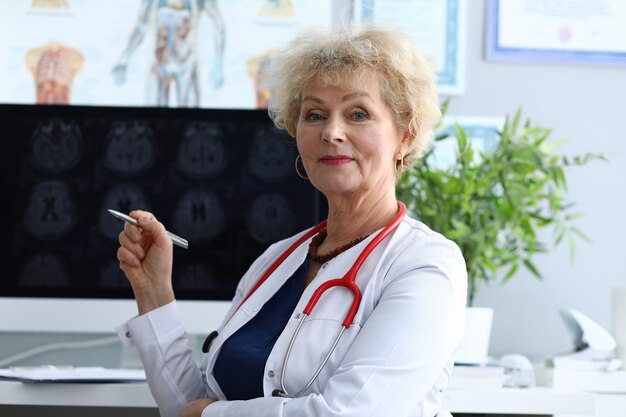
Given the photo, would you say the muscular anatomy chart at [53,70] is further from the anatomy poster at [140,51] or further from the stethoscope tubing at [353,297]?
the stethoscope tubing at [353,297]

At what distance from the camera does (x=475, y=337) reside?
1.86 m

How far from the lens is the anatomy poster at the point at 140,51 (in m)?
2.19

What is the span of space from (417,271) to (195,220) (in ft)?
2.73

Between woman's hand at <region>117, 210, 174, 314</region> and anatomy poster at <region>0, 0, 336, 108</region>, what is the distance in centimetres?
81

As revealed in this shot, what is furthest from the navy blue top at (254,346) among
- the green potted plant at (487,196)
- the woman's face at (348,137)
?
the green potted plant at (487,196)

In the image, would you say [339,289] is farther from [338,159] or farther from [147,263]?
[147,263]

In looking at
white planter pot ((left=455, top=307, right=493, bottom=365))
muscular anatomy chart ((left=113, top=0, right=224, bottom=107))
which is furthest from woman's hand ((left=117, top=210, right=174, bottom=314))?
muscular anatomy chart ((left=113, top=0, right=224, bottom=107))

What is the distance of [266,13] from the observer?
2.23m

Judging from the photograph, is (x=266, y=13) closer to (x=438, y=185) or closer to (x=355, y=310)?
(x=438, y=185)

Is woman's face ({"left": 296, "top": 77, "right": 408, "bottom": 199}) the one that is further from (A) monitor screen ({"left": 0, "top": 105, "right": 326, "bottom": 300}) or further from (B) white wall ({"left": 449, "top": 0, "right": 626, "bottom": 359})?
(B) white wall ({"left": 449, "top": 0, "right": 626, "bottom": 359})

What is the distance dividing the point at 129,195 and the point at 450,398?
812 millimetres

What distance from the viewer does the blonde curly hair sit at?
131 centimetres

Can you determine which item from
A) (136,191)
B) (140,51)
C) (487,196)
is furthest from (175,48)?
(487,196)

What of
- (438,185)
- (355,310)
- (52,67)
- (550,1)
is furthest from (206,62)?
(355,310)
